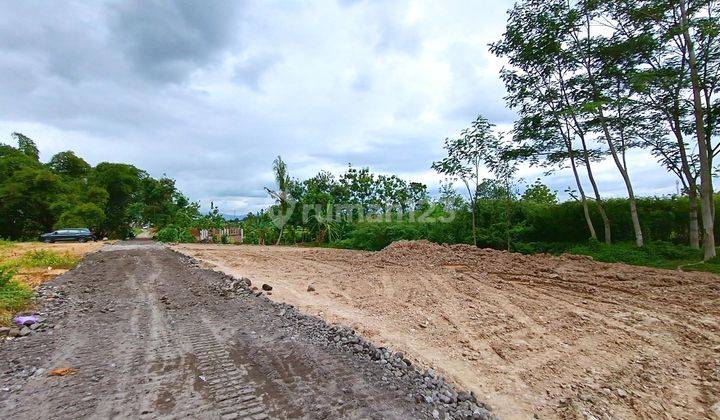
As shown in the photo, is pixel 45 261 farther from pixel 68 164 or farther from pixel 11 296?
pixel 68 164

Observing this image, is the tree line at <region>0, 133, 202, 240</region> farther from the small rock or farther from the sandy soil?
the small rock

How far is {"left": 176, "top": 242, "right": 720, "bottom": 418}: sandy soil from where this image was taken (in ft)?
8.93

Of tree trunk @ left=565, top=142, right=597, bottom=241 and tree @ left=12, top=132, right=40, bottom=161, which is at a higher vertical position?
tree @ left=12, top=132, right=40, bottom=161

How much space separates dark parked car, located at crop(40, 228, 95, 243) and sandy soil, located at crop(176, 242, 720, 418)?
68.9ft

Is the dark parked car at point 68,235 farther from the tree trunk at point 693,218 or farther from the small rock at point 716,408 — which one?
the tree trunk at point 693,218

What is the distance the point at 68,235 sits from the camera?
22.3 m

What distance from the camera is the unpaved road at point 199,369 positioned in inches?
86.2

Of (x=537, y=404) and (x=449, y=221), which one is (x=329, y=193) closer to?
(x=449, y=221)

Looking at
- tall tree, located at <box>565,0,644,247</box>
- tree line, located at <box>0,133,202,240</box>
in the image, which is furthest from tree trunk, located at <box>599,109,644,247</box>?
tree line, located at <box>0,133,202,240</box>

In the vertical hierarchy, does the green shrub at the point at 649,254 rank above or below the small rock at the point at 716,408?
above

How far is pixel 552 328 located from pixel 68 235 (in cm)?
2723

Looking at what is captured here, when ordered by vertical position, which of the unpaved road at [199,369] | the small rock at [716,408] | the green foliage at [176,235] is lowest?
the small rock at [716,408]

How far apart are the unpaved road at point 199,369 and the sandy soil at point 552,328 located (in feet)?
2.24

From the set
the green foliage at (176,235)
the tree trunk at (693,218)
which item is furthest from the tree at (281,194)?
the tree trunk at (693,218)
